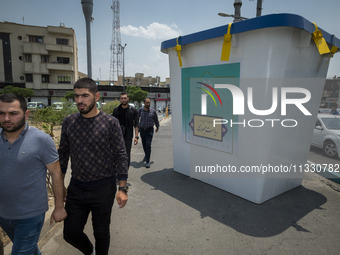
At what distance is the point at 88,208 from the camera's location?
2.27 meters

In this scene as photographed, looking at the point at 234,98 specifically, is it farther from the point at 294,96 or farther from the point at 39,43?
the point at 39,43

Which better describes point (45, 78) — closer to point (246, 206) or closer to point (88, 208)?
point (246, 206)

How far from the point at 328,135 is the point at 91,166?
7.98 m

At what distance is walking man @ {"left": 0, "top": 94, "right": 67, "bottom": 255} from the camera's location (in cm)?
184

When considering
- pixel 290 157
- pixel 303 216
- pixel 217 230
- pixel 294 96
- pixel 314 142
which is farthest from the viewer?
pixel 314 142

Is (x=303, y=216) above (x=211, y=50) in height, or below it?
below

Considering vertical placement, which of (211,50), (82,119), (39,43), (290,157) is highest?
(39,43)

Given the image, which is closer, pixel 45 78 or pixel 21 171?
pixel 21 171

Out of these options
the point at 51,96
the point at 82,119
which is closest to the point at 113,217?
the point at 82,119

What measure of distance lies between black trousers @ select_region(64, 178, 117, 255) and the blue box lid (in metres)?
2.86

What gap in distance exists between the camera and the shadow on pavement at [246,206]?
325cm

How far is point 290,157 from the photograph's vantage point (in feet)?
13.4

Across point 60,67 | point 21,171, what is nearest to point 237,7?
point 21,171

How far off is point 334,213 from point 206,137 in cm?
237
